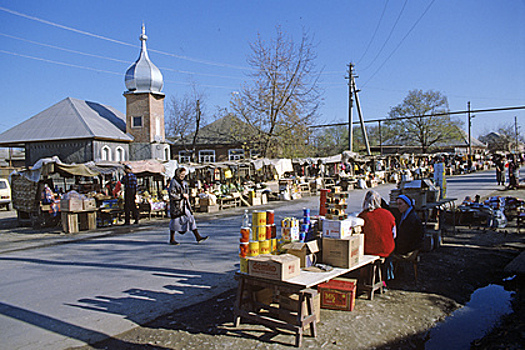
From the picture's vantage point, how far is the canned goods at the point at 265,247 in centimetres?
484

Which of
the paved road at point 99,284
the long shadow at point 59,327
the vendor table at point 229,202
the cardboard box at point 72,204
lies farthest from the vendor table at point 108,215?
the long shadow at point 59,327

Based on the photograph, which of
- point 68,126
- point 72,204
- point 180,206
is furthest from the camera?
point 68,126

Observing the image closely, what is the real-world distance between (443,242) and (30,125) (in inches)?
1301

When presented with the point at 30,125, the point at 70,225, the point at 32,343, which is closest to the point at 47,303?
the point at 32,343

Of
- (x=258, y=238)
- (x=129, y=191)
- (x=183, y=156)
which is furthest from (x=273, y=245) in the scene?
(x=183, y=156)

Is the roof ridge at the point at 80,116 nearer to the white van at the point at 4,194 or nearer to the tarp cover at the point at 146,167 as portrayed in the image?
the white van at the point at 4,194

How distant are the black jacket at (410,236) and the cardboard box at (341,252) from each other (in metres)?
1.71

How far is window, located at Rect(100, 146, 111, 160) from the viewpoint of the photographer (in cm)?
3048

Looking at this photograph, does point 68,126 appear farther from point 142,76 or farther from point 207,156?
point 207,156

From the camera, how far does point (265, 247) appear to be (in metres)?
4.88

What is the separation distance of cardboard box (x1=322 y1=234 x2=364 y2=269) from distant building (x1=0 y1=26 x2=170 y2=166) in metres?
27.9

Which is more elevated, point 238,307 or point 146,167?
point 146,167

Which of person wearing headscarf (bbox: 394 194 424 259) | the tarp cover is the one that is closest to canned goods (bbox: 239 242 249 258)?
person wearing headscarf (bbox: 394 194 424 259)

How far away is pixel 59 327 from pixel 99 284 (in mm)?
1729
